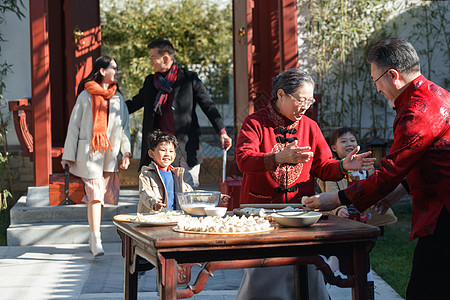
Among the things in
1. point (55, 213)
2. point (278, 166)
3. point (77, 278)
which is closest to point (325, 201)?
point (278, 166)

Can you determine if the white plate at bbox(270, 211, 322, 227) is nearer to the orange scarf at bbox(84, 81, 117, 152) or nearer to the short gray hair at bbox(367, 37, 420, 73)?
the short gray hair at bbox(367, 37, 420, 73)

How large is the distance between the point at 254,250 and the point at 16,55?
6728 mm

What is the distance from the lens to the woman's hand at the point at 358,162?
9.57 feet

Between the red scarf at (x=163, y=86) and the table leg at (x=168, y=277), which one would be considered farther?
the red scarf at (x=163, y=86)

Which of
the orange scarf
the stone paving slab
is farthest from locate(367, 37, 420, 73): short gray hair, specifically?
the orange scarf

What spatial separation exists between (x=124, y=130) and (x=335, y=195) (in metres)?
3.19

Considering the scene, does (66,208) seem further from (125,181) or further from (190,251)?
(190,251)

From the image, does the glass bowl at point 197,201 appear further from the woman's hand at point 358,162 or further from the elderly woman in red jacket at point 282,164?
the woman's hand at point 358,162

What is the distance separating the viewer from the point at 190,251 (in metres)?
2.26

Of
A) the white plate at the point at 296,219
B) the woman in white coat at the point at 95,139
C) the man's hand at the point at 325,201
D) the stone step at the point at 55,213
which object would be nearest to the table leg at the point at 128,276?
the white plate at the point at 296,219

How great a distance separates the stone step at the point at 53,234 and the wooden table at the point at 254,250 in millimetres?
3633

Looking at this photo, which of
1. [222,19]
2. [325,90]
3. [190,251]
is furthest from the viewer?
[222,19]

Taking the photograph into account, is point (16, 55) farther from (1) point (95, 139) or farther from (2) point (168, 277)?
(2) point (168, 277)

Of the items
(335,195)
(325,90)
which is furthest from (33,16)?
(335,195)
